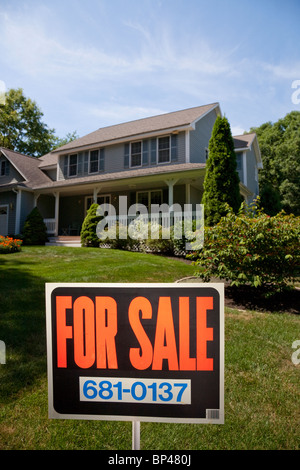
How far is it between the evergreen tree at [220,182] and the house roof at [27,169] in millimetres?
11798

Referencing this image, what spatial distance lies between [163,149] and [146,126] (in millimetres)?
2876

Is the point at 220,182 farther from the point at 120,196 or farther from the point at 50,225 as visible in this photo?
the point at 50,225

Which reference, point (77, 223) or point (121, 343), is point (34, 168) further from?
point (121, 343)

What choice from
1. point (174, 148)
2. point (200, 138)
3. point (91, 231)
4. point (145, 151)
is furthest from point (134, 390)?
point (200, 138)

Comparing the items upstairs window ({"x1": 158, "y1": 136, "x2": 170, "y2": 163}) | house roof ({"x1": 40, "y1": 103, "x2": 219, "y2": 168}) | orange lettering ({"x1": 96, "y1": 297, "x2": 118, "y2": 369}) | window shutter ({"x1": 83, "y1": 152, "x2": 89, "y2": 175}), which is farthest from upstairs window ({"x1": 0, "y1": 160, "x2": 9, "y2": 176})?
orange lettering ({"x1": 96, "y1": 297, "x2": 118, "y2": 369})

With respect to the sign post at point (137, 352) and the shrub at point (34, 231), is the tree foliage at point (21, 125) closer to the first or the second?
the shrub at point (34, 231)

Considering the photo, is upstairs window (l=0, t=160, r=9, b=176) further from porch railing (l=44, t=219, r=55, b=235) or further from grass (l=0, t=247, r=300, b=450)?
grass (l=0, t=247, r=300, b=450)

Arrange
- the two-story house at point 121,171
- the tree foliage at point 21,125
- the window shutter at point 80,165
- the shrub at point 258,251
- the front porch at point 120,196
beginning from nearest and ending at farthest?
the shrub at point 258,251
the front porch at point 120,196
the two-story house at point 121,171
the window shutter at point 80,165
the tree foliage at point 21,125

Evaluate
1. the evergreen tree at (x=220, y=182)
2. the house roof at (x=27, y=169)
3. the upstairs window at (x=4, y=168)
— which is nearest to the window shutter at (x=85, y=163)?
the house roof at (x=27, y=169)

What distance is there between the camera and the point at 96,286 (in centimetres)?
161

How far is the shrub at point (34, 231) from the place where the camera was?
1623 cm

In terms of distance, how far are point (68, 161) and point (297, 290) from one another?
1684 centimetres

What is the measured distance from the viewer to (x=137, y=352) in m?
1.58

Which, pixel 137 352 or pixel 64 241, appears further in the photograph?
pixel 64 241
